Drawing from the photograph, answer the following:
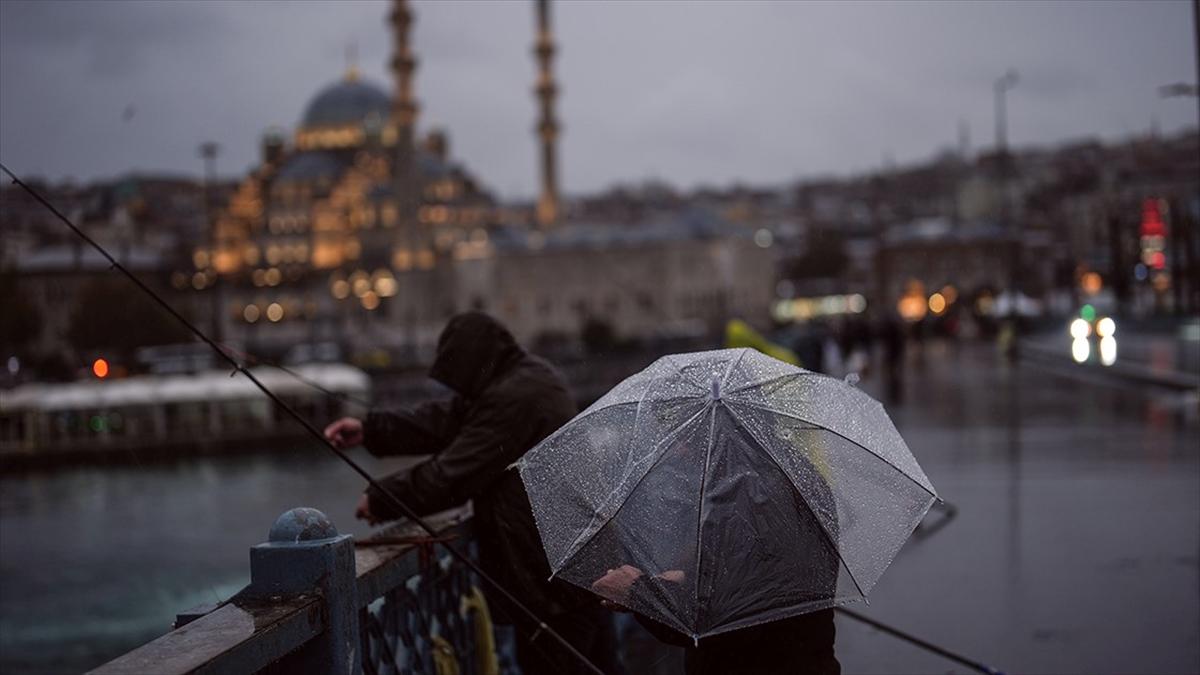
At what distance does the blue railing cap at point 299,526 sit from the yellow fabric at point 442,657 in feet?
4.25

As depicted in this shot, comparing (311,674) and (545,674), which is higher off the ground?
(311,674)

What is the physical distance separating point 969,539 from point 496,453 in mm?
6337

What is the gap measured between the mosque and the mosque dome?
342 cm

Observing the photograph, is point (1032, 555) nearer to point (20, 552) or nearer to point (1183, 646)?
point (1183, 646)

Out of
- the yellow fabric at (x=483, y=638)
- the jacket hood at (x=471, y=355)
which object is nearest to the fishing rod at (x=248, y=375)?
the jacket hood at (x=471, y=355)

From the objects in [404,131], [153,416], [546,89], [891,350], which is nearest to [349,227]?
[404,131]

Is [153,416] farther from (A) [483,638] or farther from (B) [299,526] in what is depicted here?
(B) [299,526]

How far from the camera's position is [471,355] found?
15.3 ft

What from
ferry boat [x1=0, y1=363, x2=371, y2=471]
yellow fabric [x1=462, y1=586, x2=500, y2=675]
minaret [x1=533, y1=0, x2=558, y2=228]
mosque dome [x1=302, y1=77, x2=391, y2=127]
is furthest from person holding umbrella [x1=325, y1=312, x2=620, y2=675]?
mosque dome [x1=302, y1=77, x2=391, y2=127]

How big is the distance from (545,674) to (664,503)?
5.34 feet

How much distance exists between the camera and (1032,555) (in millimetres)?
9180

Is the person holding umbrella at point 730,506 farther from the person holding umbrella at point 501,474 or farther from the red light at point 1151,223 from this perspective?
the red light at point 1151,223

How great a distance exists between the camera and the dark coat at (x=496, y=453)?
14.9 feet

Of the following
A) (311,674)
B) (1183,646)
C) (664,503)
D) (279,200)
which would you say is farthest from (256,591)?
(279,200)
